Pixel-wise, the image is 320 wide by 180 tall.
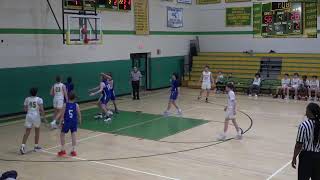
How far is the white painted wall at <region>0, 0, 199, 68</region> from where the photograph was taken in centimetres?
1464

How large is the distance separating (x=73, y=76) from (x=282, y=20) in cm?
1137

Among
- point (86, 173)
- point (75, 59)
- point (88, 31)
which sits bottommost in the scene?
point (86, 173)

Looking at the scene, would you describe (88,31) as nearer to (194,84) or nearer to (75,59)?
(75,59)

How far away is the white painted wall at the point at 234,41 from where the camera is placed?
21359 mm

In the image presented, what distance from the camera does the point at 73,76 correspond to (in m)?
17.2

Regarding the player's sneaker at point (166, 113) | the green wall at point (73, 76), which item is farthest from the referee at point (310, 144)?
the green wall at point (73, 76)

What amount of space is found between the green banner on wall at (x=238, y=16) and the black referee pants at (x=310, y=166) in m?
18.3

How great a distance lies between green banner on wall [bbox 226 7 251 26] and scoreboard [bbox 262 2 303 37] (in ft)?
3.41

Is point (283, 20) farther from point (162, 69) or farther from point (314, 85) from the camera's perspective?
point (162, 69)

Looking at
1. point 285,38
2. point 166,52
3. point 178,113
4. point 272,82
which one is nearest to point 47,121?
point 178,113

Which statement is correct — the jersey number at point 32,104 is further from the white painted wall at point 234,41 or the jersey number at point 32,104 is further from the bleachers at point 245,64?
the white painted wall at point 234,41

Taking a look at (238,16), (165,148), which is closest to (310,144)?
(165,148)

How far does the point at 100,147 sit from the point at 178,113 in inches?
202

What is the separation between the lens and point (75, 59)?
57.0 ft
